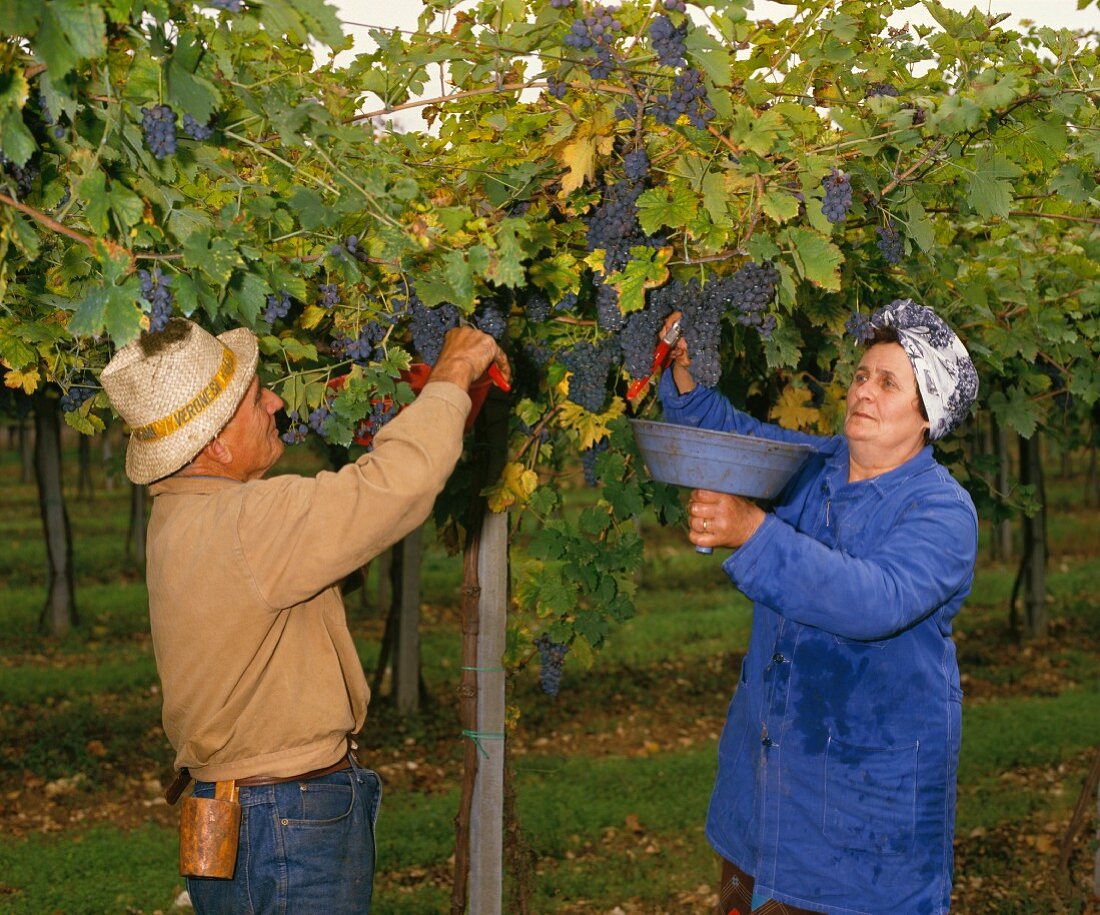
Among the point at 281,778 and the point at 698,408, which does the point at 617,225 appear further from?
the point at 281,778

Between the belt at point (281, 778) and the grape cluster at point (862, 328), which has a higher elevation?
the grape cluster at point (862, 328)

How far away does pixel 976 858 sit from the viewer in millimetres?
6797

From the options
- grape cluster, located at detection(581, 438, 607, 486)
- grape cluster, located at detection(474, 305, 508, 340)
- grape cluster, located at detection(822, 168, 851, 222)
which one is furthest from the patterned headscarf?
grape cluster, located at detection(581, 438, 607, 486)

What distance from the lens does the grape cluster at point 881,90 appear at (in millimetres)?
2947

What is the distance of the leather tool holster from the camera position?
8.68 ft

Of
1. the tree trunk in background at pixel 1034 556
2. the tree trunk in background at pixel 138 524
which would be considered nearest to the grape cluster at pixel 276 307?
the tree trunk in background at pixel 1034 556

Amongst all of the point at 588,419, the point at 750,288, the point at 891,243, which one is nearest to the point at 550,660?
the point at 588,419

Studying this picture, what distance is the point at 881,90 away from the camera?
2.95 meters

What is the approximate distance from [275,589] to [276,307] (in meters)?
0.77

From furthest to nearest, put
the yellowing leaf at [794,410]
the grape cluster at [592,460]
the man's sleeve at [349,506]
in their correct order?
the yellowing leaf at [794,410], the grape cluster at [592,460], the man's sleeve at [349,506]

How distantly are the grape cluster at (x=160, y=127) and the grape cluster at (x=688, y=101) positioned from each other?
102 cm

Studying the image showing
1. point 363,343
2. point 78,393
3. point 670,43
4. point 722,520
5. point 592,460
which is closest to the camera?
point 670,43

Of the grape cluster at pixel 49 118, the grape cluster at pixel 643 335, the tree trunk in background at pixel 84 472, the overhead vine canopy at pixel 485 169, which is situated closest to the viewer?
the grape cluster at pixel 49 118

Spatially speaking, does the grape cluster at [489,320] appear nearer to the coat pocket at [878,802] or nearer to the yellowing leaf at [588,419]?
the yellowing leaf at [588,419]
